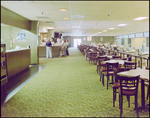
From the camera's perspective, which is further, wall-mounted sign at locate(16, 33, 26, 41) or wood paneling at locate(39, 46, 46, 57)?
wood paneling at locate(39, 46, 46, 57)

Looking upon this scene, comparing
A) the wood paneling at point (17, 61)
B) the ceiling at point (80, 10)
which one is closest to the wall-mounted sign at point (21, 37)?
the ceiling at point (80, 10)

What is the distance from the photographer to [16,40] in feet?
32.2

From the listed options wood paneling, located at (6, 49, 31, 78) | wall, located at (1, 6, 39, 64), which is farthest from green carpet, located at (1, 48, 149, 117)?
wall, located at (1, 6, 39, 64)

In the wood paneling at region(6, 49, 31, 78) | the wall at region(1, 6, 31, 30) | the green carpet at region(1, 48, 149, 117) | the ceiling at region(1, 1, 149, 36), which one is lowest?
the green carpet at region(1, 48, 149, 117)

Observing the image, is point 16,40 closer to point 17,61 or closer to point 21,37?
point 21,37

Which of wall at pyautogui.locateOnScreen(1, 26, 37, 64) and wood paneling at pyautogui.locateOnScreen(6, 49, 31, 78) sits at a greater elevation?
wall at pyautogui.locateOnScreen(1, 26, 37, 64)

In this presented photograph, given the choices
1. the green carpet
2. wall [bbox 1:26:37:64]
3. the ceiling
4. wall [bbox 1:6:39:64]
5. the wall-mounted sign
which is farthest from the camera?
the wall-mounted sign

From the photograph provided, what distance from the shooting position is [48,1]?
5.61m

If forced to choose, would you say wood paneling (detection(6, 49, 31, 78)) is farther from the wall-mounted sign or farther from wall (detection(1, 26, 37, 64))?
the wall-mounted sign

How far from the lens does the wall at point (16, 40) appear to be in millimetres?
9562

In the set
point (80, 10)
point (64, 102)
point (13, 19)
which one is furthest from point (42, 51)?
point (64, 102)

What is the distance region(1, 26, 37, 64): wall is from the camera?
9.56m

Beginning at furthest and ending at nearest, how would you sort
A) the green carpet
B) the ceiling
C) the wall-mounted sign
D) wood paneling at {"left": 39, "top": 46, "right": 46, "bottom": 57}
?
1. wood paneling at {"left": 39, "top": 46, "right": 46, "bottom": 57}
2. the wall-mounted sign
3. the ceiling
4. the green carpet

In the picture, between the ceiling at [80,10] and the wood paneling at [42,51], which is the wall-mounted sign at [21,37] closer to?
the ceiling at [80,10]
